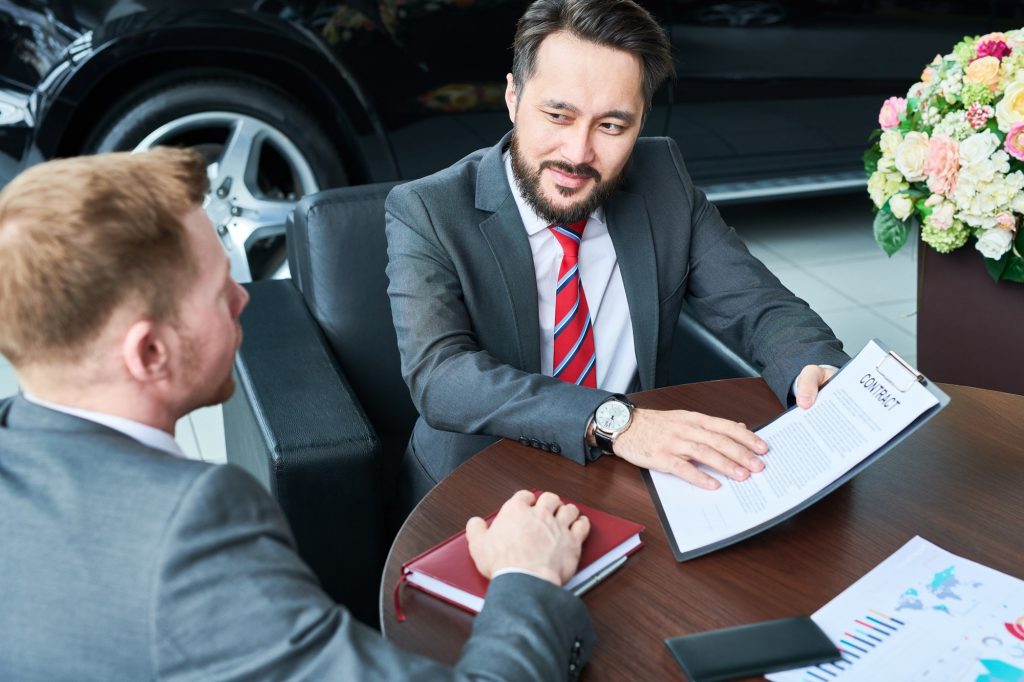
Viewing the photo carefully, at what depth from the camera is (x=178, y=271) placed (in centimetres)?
91

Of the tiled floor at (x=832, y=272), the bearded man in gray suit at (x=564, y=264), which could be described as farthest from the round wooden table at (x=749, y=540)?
the tiled floor at (x=832, y=272)

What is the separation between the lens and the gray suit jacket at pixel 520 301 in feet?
5.15

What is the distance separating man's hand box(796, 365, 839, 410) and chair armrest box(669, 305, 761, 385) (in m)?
0.27

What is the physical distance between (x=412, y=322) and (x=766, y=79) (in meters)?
2.24

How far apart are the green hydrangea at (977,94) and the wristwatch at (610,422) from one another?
1.12 meters

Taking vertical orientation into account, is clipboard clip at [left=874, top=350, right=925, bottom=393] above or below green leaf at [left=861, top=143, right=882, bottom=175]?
above

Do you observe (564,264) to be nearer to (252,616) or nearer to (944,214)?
(944,214)

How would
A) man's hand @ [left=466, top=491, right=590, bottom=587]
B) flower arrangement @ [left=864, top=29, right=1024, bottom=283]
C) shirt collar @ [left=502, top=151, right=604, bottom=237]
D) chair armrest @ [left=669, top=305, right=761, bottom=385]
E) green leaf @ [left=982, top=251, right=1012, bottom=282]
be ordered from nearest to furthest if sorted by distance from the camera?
man's hand @ [left=466, top=491, right=590, bottom=587] → shirt collar @ [left=502, top=151, right=604, bottom=237] → chair armrest @ [left=669, top=305, right=761, bottom=385] → flower arrangement @ [left=864, top=29, right=1024, bottom=283] → green leaf @ [left=982, top=251, right=1012, bottom=282]

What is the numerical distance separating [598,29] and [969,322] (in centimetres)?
113

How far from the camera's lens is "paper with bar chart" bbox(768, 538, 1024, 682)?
1.01 m

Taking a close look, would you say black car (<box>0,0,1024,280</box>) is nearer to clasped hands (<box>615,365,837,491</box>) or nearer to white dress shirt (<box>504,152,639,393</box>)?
white dress shirt (<box>504,152,639,393</box>)

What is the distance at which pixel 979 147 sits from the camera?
2.06 meters

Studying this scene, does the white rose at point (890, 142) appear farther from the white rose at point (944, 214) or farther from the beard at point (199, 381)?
the beard at point (199, 381)

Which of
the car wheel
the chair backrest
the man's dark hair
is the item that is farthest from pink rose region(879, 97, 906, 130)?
the car wheel
